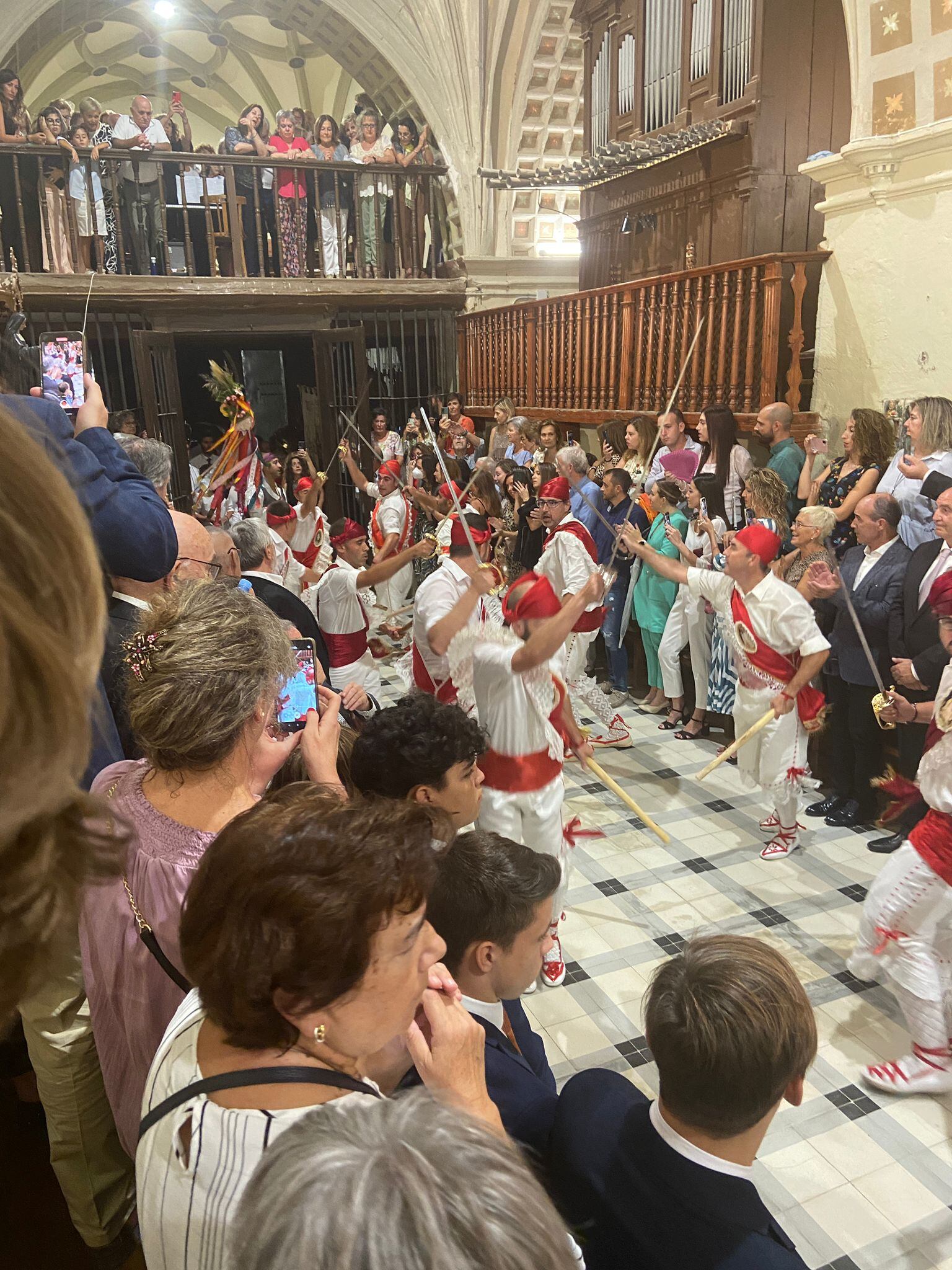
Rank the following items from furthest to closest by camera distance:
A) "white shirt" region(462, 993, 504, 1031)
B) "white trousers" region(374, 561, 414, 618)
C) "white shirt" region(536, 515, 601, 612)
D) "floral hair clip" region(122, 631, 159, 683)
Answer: "white trousers" region(374, 561, 414, 618), "white shirt" region(536, 515, 601, 612), "white shirt" region(462, 993, 504, 1031), "floral hair clip" region(122, 631, 159, 683)

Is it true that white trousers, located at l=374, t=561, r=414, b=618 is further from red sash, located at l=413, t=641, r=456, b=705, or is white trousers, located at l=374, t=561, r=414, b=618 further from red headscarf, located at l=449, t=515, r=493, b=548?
red headscarf, located at l=449, t=515, r=493, b=548

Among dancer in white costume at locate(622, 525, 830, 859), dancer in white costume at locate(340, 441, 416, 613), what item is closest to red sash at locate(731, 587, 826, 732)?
dancer in white costume at locate(622, 525, 830, 859)

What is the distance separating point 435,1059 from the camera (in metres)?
1.37

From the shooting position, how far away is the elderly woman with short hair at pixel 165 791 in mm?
1604

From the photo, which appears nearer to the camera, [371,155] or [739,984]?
[739,984]

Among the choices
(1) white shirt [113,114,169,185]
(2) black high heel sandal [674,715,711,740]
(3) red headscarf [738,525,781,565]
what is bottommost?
(2) black high heel sandal [674,715,711,740]

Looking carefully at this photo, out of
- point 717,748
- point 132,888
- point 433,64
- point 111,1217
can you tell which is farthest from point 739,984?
point 433,64

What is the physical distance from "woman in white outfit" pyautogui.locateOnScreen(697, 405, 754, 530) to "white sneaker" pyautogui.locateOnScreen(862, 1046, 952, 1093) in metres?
4.12

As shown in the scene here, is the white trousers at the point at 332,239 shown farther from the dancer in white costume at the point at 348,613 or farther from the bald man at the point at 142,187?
the dancer in white costume at the point at 348,613

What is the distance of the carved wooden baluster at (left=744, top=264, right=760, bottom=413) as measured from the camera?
6812 mm

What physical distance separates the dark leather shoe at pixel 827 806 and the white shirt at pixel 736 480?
2.25 m

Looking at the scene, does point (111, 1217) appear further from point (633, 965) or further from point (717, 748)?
point (717, 748)

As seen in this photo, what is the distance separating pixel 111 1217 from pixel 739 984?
1.62 m

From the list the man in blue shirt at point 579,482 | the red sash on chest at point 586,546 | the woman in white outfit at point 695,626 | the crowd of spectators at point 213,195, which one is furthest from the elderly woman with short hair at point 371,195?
the red sash on chest at point 586,546
